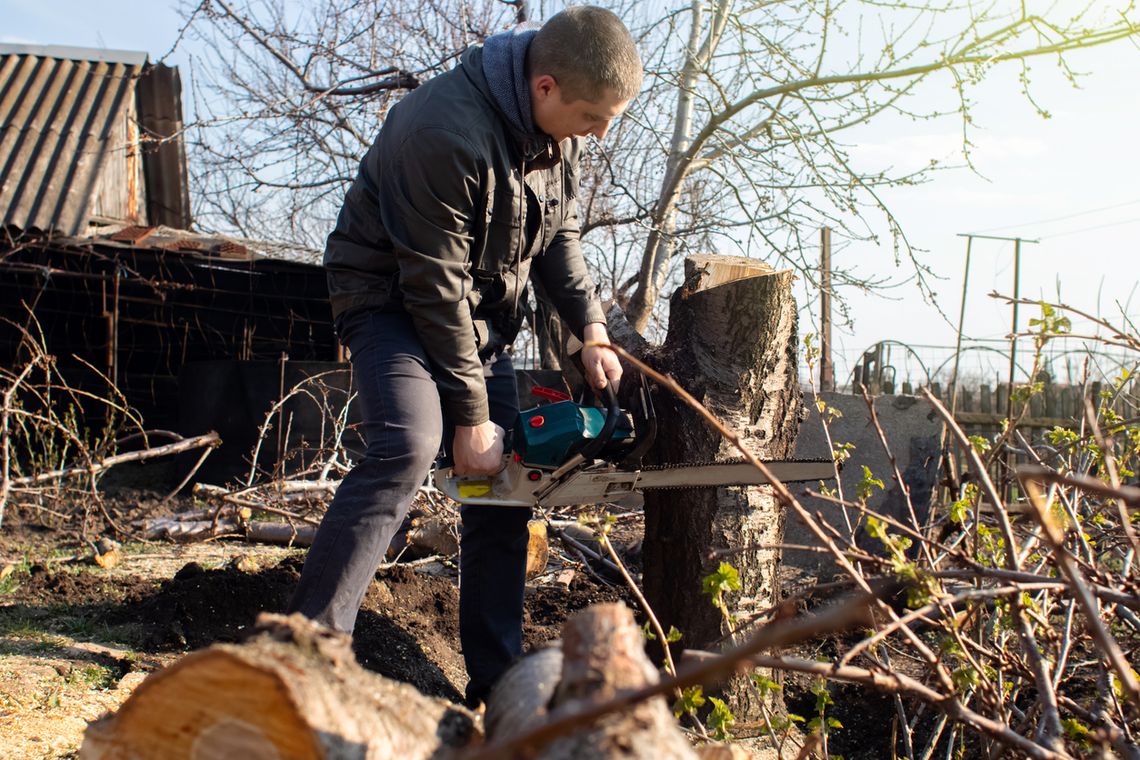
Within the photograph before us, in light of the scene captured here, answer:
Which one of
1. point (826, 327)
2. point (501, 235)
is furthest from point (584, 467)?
point (826, 327)

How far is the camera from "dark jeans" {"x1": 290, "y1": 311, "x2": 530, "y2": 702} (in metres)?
2.37

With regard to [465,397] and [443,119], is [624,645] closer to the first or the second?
[465,397]

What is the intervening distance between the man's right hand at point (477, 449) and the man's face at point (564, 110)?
0.90 meters

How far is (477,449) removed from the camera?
273 cm

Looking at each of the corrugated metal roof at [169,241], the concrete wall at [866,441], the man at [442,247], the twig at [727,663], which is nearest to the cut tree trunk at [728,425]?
the man at [442,247]

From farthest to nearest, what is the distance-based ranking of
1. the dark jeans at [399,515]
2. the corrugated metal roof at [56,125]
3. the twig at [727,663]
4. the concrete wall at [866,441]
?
1. the corrugated metal roof at [56,125]
2. the concrete wall at [866,441]
3. the dark jeans at [399,515]
4. the twig at [727,663]

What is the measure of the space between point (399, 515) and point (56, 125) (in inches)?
366

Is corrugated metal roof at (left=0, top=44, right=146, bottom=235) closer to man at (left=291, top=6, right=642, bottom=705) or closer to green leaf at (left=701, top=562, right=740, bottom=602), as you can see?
man at (left=291, top=6, right=642, bottom=705)

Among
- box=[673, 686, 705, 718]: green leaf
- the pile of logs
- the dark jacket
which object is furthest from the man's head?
the pile of logs

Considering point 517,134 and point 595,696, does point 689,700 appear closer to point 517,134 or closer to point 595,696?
point 595,696

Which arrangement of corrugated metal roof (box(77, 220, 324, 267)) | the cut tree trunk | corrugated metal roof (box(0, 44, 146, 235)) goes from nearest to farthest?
1. the cut tree trunk
2. corrugated metal roof (box(0, 44, 146, 235))
3. corrugated metal roof (box(77, 220, 324, 267))

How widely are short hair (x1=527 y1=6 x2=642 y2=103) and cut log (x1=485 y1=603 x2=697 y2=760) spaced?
1.67 m

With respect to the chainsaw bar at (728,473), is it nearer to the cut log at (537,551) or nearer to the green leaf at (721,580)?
the green leaf at (721,580)

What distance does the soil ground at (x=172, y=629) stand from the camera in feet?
9.27
